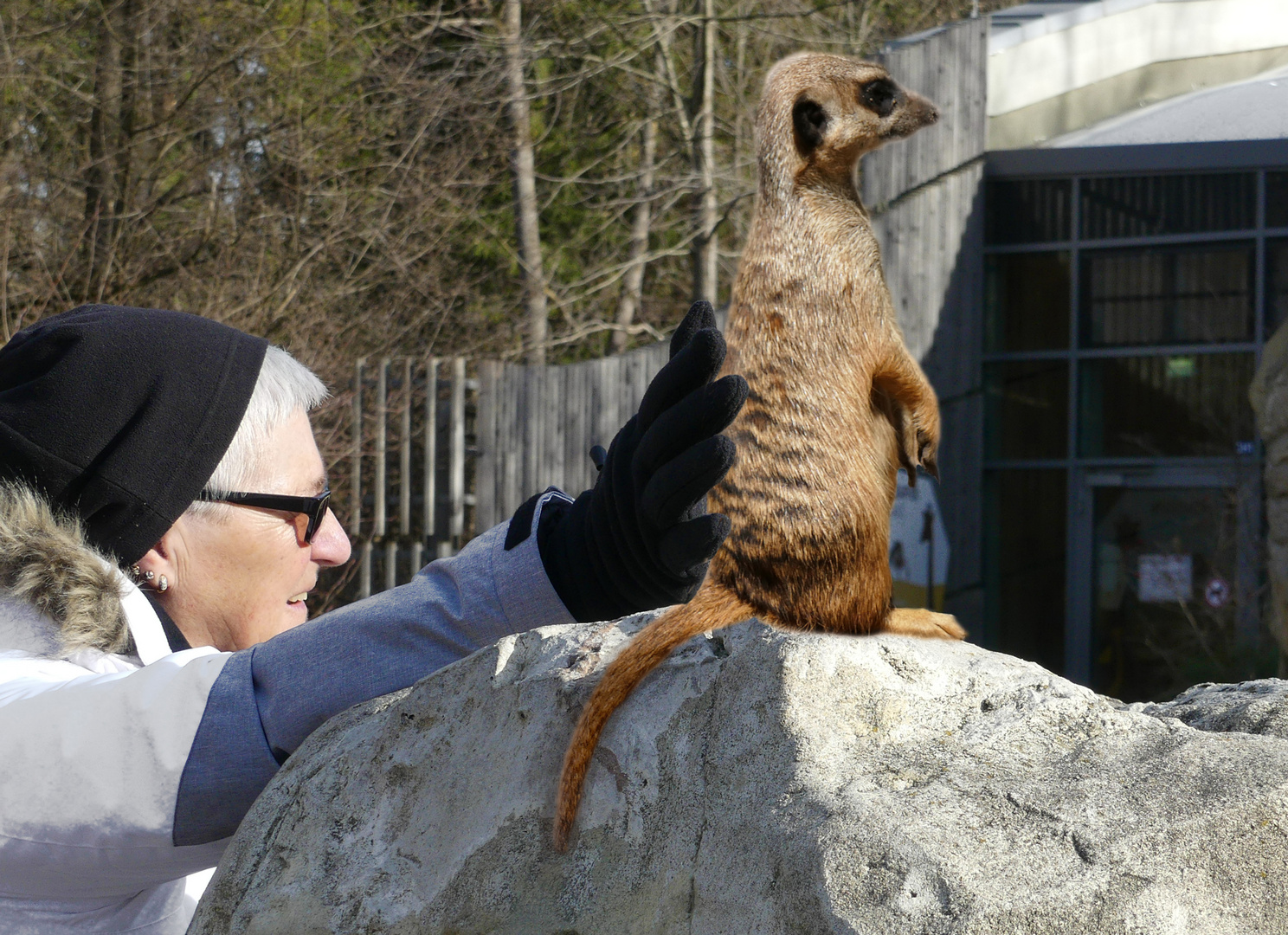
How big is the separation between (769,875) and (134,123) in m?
7.91

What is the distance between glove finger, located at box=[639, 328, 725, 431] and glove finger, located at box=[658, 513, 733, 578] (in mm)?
137

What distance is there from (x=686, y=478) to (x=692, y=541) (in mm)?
89

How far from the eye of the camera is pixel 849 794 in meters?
1.34

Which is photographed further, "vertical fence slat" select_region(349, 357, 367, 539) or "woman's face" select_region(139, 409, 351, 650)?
"vertical fence slat" select_region(349, 357, 367, 539)

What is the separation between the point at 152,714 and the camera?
4.64ft

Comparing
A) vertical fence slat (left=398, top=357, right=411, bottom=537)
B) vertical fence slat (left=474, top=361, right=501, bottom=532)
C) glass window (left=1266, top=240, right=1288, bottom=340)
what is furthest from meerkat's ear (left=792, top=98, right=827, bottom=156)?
glass window (left=1266, top=240, right=1288, bottom=340)

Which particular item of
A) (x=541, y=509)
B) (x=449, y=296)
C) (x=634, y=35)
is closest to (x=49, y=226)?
(x=449, y=296)

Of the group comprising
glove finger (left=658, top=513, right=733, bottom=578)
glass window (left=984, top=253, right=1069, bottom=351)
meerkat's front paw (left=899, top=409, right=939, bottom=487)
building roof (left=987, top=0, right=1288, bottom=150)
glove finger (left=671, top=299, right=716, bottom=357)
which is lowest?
glove finger (left=658, top=513, right=733, bottom=578)

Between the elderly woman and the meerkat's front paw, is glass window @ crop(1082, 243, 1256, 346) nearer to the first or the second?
the meerkat's front paw

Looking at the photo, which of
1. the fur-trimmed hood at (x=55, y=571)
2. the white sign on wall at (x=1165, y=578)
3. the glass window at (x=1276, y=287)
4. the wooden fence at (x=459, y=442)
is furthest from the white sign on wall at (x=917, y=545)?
the fur-trimmed hood at (x=55, y=571)

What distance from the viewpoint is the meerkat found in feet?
5.49

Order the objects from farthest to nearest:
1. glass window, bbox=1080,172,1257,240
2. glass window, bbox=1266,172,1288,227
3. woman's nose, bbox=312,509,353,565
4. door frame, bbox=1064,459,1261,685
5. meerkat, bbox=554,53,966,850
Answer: door frame, bbox=1064,459,1261,685
glass window, bbox=1080,172,1257,240
glass window, bbox=1266,172,1288,227
woman's nose, bbox=312,509,353,565
meerkat, bbox=554,53,966,850

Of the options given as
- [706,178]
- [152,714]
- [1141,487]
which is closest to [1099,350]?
[1141,487]

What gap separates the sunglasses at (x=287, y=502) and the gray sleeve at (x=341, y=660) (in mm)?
248
